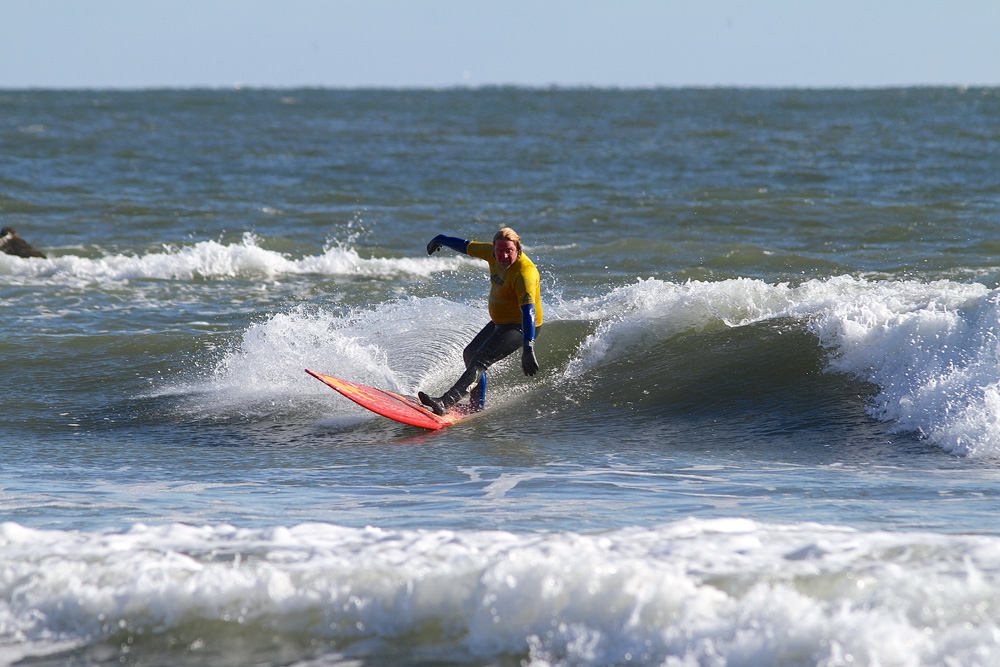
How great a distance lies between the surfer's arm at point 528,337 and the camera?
7.62 meters

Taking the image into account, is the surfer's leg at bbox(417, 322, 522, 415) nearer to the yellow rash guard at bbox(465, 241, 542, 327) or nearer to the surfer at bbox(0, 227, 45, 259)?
the yellow rash guard at bbox(465, 241, 542, 327)

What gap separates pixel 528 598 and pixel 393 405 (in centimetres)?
421

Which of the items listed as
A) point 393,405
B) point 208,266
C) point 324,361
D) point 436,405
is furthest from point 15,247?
point 436,405

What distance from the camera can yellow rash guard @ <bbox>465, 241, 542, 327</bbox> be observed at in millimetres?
7828

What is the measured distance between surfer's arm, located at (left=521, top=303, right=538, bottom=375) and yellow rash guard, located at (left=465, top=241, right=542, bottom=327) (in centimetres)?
7

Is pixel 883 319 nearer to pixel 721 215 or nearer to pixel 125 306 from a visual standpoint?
pixel 125 306

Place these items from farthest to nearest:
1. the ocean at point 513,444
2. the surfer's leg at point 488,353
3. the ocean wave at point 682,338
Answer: the surfer's leg at point 488,353
the ocean wave at point 682,338
the ocean at point 513,444

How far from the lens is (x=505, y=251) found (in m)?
7.79

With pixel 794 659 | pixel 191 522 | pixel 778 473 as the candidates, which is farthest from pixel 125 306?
pixel 794 659

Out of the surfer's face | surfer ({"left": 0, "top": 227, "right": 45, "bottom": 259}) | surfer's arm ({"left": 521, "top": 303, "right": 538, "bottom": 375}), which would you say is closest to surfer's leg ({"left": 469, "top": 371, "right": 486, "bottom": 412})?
surfer's arm ({"left": 521, "top": 303, "right": 538, "bottom": 375})

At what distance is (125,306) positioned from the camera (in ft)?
43.1

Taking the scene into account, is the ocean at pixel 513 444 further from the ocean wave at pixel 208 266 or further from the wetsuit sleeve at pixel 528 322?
the wetsuit sleeve at pixel 528 322

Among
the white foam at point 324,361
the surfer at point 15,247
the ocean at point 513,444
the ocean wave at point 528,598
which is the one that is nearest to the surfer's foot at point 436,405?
the ocean at point 513,444

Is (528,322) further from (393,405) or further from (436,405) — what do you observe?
(393,405)
